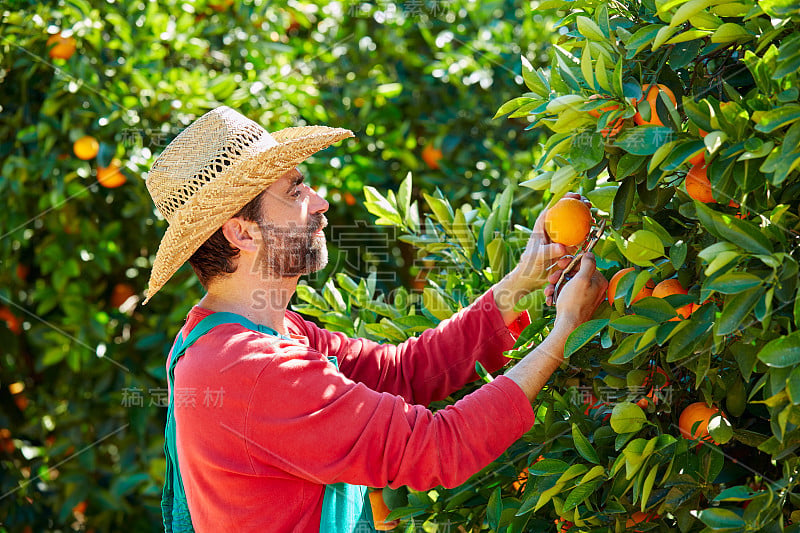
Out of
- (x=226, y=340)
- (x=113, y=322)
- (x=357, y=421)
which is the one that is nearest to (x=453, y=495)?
(x=357, y=421)

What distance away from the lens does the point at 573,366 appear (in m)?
1.37

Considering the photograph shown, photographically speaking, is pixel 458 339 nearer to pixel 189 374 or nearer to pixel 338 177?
pixel 189 374

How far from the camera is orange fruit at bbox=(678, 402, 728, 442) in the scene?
1154 mm

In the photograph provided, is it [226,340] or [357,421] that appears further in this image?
[226,340]

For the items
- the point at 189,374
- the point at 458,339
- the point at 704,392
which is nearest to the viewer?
the point at 704,392

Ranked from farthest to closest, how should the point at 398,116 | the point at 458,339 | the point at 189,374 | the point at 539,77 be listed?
the point at 398,116 < the point at 458,339 < the point at 189,374 < the point at 539,77

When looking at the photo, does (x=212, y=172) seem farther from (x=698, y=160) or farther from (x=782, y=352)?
(x=782, y=352)

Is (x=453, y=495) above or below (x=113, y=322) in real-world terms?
above

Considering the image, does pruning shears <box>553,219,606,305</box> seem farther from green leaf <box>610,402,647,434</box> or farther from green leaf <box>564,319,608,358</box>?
green leaf <box>610,402,647,434</box>

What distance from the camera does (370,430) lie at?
1.30m

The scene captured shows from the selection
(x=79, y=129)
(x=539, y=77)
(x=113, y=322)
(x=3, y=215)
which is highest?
(x=539, y=77)

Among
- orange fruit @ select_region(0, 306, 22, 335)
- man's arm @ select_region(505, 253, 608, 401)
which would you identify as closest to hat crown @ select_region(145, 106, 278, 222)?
man's arm @ select_region(505, 253, 608, 401)

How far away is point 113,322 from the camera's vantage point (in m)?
2.74

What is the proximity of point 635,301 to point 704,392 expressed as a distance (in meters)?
0.15
